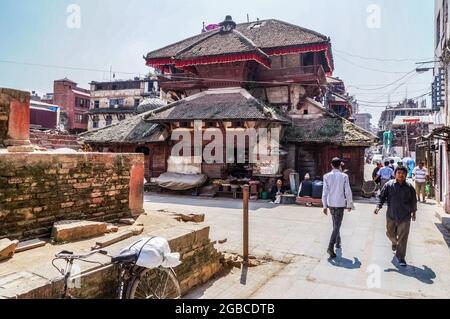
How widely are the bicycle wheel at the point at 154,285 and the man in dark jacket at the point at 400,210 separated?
14.5ft

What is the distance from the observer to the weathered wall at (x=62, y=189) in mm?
5047

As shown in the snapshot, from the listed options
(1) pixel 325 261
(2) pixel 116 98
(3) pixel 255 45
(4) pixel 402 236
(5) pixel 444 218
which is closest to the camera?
(4) pixel 402 236

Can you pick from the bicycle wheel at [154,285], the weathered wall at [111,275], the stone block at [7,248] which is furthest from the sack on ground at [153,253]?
the stone block at [7,248]

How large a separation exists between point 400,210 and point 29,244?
6508 mm

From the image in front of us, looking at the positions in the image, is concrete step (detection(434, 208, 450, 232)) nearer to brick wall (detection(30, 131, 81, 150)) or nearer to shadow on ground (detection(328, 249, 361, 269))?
shadow on ground (detection(328, 249, 361, 269))

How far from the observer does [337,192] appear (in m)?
6.59

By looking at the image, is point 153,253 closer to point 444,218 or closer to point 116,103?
point 444,218

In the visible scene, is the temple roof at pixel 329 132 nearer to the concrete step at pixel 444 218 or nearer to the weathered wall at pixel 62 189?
the concrete step at pixel 444 218

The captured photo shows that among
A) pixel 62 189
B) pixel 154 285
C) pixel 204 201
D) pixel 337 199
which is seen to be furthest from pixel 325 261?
pixel 204 201

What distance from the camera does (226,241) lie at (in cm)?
796

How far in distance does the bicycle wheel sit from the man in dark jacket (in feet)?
14.5
